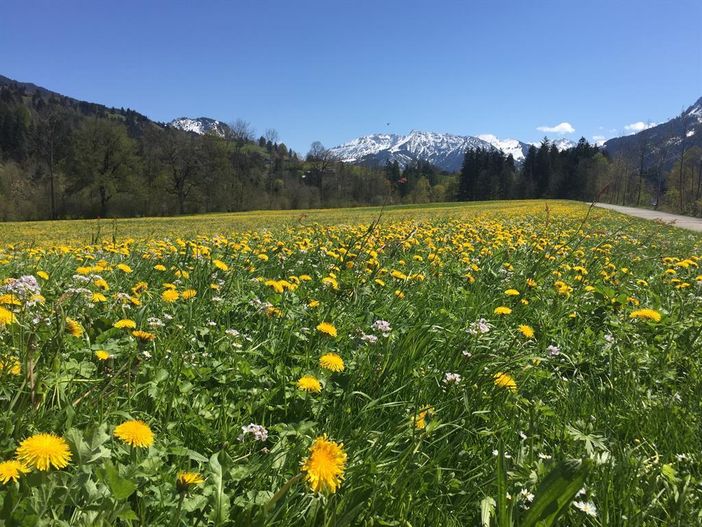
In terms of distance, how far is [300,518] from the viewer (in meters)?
1.27

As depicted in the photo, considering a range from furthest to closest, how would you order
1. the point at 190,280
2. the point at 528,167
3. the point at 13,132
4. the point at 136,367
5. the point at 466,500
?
1. the point at 528,167
2. the point at 13,132
3. the point at 190,280
4. the point at 136,367
5. the point at 466,500

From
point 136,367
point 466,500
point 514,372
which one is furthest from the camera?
point 514,372

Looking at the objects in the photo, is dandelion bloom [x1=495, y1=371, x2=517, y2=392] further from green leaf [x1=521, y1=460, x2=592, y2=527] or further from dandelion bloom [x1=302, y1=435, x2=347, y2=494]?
dandelion bloom [x1=302, y1=435, x2=347, y2=494]

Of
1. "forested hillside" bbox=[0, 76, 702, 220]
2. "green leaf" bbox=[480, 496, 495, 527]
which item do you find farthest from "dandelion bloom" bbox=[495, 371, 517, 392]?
"forested hillside" bbox=[0, 76, 702, 220]

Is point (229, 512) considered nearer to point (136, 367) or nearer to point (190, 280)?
point (136, 367)

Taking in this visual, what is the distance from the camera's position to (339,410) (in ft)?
5.92

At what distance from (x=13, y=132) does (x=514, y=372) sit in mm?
108555

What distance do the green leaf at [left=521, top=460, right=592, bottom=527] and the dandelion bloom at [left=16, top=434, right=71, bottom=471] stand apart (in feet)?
3.80

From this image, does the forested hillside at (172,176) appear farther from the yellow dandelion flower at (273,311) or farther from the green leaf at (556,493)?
the green leaf at (556,493)

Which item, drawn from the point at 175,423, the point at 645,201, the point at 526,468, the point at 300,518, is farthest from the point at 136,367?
the point at 645,201

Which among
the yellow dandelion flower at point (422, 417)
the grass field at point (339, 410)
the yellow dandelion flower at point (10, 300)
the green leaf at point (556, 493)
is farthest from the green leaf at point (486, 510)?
the yellow dandelion flower at point (10, 300)

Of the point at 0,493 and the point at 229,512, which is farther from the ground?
the point at 0,493

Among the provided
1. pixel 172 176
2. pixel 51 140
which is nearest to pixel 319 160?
pixel 172 176

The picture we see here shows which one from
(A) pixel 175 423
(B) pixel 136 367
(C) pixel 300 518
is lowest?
(C) pixel 300 518
